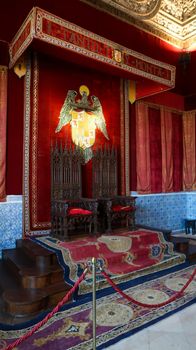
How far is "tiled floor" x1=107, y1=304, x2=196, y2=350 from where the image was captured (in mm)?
2326

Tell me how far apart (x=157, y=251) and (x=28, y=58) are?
3838 millimetres

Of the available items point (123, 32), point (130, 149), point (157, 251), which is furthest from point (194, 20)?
point (157, 251)

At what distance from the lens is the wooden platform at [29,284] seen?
9.16 feet

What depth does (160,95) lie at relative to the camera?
22.9ft

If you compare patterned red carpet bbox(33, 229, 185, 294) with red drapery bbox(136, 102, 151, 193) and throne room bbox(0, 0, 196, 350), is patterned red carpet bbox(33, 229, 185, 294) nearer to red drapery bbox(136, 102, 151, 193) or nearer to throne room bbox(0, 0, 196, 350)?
throne room bbox(0, 0, 196, 350)

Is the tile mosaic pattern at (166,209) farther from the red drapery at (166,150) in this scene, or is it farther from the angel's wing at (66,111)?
the angel's wing at (66,111)

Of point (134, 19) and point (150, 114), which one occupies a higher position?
point (134, 19)

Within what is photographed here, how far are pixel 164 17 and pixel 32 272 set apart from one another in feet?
19.3

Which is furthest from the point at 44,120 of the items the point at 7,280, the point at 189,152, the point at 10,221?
the point at 189,152

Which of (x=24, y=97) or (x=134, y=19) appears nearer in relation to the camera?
(x=24, y=97)

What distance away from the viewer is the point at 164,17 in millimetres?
6230

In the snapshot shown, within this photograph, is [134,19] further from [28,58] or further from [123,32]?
[28,58]

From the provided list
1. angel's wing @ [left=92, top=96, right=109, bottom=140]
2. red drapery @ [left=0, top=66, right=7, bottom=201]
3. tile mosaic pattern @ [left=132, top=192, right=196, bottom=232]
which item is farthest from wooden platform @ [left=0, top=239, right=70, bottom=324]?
tile mosaic pattern @ [left=132, top=192, right=196, bottom=232]

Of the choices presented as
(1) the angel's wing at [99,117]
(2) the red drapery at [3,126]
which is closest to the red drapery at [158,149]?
(1) the angel's wing at [99,117]
